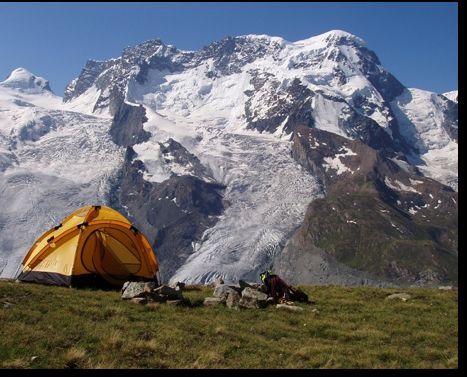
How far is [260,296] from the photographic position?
75.4 feet

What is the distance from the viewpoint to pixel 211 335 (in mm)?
16625

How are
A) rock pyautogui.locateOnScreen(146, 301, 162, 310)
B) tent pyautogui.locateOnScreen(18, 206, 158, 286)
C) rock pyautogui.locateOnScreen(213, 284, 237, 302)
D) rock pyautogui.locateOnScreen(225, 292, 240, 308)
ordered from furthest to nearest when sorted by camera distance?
tent pyautogui.locateOnScreen(18, 206, 158, 286) < rock pyautogui.locateOnScreen(213, 284, 237, 302) < rock pyautogui.locateOnScreen(225, 292, 240, 308) < rock pyautogui.locateOnScreen(146, 301, 162, 310)

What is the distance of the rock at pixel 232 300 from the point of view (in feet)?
71.9

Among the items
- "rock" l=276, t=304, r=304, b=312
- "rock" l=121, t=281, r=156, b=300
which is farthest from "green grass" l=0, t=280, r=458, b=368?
"rock" l=121, t=281, r=156, b=300

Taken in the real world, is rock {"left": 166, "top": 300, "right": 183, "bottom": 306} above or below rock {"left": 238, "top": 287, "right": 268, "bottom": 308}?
below

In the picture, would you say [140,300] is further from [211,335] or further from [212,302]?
[211,335]

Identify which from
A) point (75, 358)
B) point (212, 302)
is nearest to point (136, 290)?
point (212, 302)

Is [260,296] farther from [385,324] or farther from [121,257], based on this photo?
[121,257]

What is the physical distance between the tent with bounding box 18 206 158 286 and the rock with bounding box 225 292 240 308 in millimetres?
8571

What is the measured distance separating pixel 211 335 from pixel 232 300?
5539 millimetres

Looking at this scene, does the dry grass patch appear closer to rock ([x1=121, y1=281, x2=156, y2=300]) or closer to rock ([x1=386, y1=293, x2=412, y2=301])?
rock ([x1=121, y1=281, x2=156, y2=300])

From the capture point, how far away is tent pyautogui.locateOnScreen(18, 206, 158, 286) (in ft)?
91.1

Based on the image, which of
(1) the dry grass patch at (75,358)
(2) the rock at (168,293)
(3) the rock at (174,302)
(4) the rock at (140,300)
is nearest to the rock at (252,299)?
(3) the rock at (174,302)

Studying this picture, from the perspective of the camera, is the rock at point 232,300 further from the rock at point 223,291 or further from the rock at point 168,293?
the rock at point 168,293
